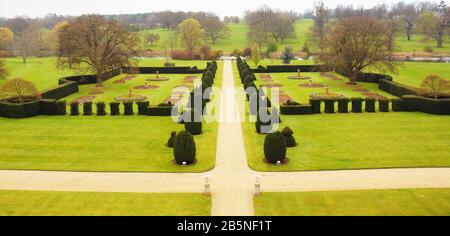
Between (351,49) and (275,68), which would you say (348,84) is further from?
(275,68)

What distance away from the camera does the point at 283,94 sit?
4294 cm

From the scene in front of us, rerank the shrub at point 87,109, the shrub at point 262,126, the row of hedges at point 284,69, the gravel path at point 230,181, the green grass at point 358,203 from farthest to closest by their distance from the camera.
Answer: the row of hedges at point 284,69, the shrub at point 87,109, the shrub at point 262,126, the gravel path at point 230,181, the green grass at point 358,203

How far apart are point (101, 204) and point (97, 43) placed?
1417 inches

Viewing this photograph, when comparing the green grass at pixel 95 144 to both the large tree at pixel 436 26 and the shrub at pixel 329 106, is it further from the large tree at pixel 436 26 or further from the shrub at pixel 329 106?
the large tree at pixel 436 26

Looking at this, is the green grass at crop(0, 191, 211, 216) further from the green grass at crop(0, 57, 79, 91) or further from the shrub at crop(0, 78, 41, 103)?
the green grass at crop(0, 57, 79, 91)

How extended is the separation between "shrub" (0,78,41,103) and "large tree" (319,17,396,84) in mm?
31307

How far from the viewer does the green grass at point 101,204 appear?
16.4 metres

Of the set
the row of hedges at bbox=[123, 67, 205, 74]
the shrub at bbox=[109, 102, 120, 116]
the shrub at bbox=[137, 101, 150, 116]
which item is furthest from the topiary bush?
the row of hedges at bbox=[123, 67, 205, 74]

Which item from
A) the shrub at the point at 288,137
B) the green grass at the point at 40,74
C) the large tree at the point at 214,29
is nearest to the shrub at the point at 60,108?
the green grass at the point at 40,74

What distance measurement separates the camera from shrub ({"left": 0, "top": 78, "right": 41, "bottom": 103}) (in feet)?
113

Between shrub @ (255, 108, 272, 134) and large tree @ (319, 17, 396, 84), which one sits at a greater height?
large tree @ (319, 17, 396, 84)

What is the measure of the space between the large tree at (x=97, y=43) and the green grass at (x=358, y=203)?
36.8m

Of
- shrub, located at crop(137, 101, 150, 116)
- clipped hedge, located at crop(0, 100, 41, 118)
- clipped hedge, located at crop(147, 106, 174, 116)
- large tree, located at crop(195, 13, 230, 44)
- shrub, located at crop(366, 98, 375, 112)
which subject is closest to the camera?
clipped hedge, located at crop(0, 100, 41, 118)

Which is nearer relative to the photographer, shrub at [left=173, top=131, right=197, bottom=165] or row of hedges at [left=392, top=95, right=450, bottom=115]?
shrub at [left=173, top=131, right=197, bottom=165]
